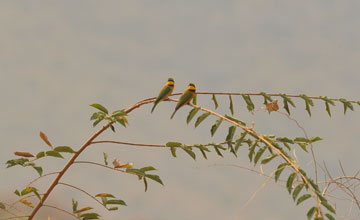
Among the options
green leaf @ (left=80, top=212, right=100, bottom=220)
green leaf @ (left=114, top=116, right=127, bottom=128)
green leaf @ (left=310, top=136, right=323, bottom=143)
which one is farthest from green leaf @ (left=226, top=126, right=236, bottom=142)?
green leaf @ (left=80, top=212, right=100, bottom=220)

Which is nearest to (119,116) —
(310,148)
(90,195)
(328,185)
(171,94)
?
(171,94)

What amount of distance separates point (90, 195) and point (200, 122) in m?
0.77

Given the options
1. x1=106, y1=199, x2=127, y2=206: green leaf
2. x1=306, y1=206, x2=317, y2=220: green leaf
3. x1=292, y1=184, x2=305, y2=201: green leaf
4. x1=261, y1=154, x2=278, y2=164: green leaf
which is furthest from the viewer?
x1=106, y1=199, x2=127, y2=206: green leaf

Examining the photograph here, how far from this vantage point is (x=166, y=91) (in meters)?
2.35

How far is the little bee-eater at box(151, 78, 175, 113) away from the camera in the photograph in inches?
92.4

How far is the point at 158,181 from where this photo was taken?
2.50m

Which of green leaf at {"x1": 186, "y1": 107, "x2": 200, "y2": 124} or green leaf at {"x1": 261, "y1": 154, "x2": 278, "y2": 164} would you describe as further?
green leaf at {"x1": 186, "y1": 107, "x2": 200, "y2": 124}

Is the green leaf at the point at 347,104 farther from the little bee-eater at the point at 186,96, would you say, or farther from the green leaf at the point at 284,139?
the little bee-eater at the point at 186,96

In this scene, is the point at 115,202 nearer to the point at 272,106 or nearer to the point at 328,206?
the point at 272,106

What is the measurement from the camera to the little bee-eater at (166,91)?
92.4 inches

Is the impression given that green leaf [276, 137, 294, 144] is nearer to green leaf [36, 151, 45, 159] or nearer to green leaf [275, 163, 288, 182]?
green leaf [275, 163, 288, 182]

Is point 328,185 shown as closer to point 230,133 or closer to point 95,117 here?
point 230,133

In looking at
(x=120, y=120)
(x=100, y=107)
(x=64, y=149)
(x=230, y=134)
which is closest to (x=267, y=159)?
(x=230, y=134)

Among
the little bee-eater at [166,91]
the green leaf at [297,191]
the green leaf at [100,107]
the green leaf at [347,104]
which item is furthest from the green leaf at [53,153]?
the green leaf at [347,104]
